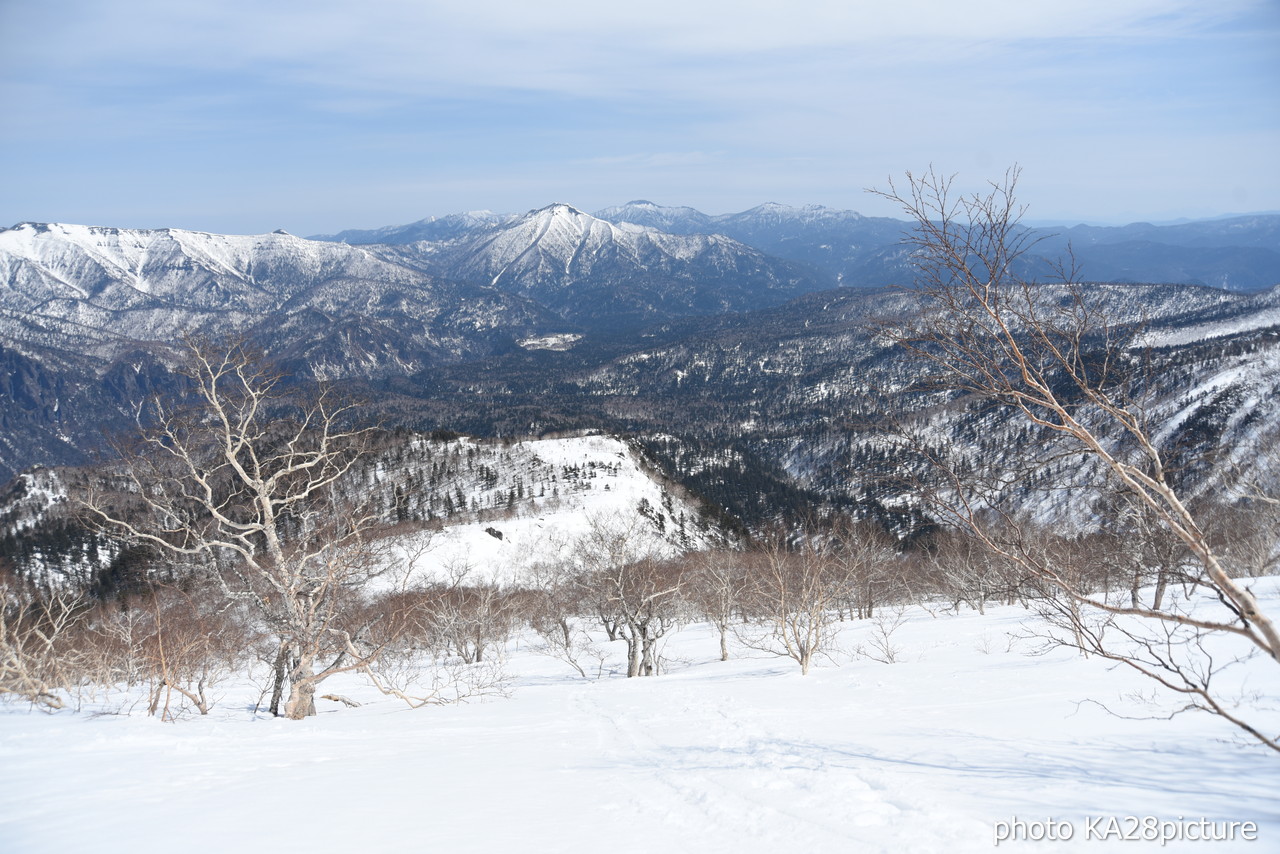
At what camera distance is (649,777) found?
10.0 metres

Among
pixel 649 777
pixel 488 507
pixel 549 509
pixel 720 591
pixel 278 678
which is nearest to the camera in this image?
pixel 649 777

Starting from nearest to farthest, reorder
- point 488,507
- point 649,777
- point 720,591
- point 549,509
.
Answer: point 649,777
point 720,591
point 549,509
point 488,507

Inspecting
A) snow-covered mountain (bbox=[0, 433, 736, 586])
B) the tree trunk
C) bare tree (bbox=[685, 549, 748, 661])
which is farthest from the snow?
snow-covered mountain (bbox=[0, 433, 736, 586])

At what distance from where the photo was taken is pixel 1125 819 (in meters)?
6.70

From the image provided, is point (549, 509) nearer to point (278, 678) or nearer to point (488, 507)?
point (488, 507)

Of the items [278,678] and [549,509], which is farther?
[549,509]

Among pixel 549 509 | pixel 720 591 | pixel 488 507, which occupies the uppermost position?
pixel 720 591

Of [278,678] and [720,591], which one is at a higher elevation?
[278,678]

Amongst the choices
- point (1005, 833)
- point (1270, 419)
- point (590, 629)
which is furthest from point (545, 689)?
point (1270, 419)

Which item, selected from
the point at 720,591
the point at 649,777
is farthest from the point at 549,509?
the point at 649,777

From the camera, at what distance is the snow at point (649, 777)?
284 inches

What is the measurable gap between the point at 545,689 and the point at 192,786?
56.0ft

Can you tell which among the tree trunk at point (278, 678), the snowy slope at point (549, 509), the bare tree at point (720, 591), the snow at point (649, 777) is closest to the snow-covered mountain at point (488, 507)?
the snowy slope at point (549, 509)

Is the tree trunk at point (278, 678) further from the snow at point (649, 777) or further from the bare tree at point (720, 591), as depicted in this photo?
the bare tree at point (720, 591)
